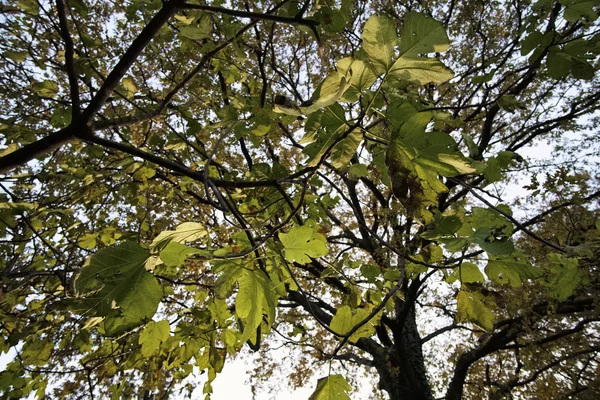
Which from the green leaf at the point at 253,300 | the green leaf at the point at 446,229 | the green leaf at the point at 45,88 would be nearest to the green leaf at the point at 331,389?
the green leaf at the point at 253,300

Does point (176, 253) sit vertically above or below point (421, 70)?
below

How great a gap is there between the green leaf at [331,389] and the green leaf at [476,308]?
61 cm

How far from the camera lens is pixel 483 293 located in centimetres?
125

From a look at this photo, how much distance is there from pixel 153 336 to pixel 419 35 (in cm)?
140

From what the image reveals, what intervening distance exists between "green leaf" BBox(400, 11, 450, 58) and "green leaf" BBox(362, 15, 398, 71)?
22mm

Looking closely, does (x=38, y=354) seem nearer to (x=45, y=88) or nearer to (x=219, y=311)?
(x=219, y=311)

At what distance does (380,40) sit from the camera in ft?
1.96

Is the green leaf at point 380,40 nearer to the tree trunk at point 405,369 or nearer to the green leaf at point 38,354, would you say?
the green leaf at point 38,354

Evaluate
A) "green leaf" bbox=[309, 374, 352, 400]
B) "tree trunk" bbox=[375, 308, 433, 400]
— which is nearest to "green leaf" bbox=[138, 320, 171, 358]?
"green leaf" bbox=[309, 374, 352, 400]

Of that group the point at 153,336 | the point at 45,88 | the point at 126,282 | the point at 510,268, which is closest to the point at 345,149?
the point at 126,282

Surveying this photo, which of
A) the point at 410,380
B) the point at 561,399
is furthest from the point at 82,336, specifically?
the point at 561,399

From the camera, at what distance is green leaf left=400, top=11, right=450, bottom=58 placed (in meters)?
0.59

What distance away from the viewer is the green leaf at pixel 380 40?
1.95ft

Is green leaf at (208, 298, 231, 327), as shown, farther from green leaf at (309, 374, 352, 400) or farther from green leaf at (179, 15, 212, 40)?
green leaf at (179, 15, 212, 40)
